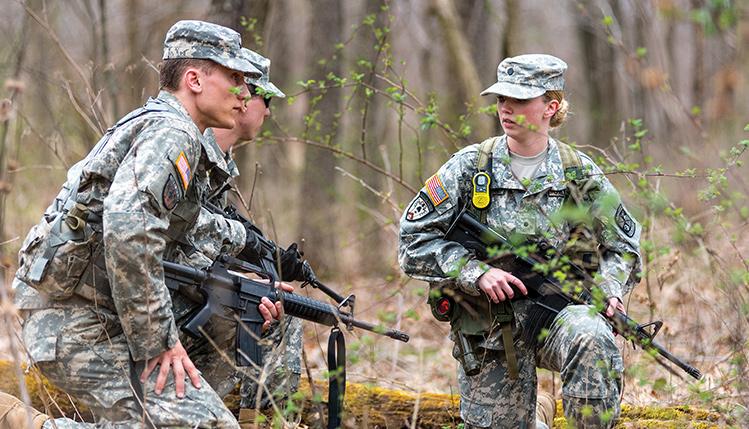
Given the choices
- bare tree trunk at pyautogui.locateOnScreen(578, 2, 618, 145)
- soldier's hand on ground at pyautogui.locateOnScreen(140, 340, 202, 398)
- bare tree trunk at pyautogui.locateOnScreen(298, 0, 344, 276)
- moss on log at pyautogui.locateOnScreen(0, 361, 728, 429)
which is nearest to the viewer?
soldier's hand on ground at pyautogui.locateOnScreen(140, 340, 202, 398)

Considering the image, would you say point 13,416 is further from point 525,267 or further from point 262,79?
point 525,267

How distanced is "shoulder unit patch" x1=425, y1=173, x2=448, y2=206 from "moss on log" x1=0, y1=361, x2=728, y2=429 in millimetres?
1129

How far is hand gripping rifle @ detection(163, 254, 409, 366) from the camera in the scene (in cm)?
318

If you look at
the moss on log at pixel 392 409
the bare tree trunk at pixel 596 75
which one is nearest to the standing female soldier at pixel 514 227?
the moss on log at pixel 392 409

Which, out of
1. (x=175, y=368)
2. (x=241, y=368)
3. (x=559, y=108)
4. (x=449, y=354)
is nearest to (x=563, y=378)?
(x=559, y=108)

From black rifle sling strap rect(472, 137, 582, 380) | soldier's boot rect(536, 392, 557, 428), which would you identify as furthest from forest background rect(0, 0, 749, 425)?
soldier's boot rect(536, 392, 557, 428)

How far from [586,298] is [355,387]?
1576mm

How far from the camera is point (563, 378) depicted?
332cm

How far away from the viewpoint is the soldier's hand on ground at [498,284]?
11.1ft

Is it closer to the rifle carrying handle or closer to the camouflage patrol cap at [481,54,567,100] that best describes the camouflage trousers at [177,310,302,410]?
the rifle carrying handle

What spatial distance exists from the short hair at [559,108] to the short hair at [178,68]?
178 cm

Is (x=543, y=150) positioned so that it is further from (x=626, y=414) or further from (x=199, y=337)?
(x=199, y=337)

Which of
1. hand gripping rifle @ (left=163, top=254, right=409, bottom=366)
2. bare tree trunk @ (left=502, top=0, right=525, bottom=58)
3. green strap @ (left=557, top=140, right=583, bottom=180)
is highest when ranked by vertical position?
bare tree trunk @ (left=502, top=0, right=525, bottom=58)

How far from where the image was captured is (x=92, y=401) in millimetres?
2943
